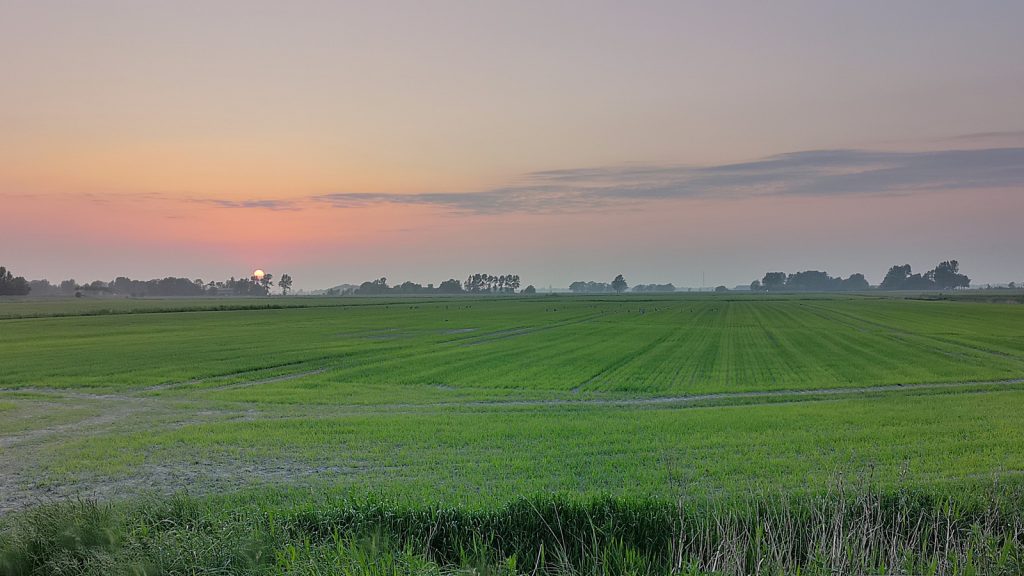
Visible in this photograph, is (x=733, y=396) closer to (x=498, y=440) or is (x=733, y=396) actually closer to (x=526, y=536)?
(x=498, y=440)

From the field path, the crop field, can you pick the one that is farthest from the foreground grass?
the field path

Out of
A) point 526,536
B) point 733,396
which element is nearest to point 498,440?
point 526,536

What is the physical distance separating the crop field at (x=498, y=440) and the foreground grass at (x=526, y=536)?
8 cm

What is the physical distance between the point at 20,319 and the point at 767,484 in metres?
99.1

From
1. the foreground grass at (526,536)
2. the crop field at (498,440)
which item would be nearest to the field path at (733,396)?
the crop field at (498,440)

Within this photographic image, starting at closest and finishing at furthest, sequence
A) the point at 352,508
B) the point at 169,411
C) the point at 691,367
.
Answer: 1. the point at 352,508
2. the point at 169,411
3. the point at 691,367

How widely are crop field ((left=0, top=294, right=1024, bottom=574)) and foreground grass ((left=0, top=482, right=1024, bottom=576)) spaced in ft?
0.25

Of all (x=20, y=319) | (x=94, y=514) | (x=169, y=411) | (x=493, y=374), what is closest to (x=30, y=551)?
(x=94, y=514)

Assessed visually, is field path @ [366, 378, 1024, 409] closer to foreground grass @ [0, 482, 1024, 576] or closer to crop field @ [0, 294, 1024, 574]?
crop field @ [0, 294, 1024, 574]

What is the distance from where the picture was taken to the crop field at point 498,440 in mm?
9156

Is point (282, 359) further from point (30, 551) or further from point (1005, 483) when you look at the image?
point (1005, 483)

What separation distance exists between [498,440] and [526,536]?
7.01 meters

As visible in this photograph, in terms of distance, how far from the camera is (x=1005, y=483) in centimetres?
1064

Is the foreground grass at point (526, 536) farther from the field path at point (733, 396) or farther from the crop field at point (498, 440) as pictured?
the field path at point (733, 396)
